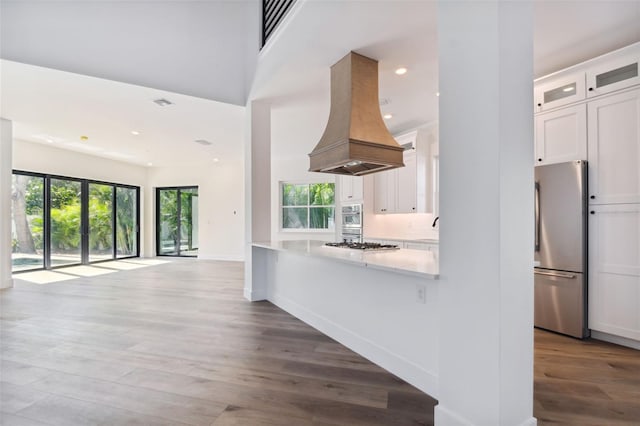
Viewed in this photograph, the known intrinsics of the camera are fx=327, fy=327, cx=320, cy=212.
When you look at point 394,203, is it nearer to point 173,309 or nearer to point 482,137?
point 173,309

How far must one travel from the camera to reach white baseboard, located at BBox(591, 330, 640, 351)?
2.90 m

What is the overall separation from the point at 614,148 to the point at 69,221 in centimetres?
988

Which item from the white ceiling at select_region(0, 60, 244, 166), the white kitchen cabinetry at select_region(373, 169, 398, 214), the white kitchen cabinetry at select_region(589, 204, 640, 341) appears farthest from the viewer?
the white kitchen cabinetry at select_region(373, 169, 398, 214)

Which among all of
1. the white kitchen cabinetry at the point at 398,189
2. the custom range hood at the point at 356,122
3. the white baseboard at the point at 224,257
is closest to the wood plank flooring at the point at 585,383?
the custom range hood at the point at 356,122

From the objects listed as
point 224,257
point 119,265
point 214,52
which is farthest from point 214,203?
point 214,52

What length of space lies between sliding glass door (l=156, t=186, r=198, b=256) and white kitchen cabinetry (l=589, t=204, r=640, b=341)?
9.37 metres

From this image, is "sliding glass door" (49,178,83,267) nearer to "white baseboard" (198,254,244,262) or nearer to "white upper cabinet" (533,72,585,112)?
"white baseboard" (198,254,244,262)

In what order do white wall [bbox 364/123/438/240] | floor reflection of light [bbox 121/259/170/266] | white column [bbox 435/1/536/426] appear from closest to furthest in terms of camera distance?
white column [bbox 435/1/536/426]
white wall [bbox 364/123/438/240]
floor reflection of light [bbox 121/259/170/266]

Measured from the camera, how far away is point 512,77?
5.06ft

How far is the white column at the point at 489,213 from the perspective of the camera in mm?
1504

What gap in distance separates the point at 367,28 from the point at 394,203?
3.49 metres

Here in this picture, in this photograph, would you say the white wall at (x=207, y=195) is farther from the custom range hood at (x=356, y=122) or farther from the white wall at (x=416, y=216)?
the custom range hood at (x=356, y=122)

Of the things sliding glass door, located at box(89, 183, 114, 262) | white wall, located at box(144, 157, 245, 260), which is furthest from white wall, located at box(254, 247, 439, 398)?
sliding glass door, located at box(89, 183, 114, 262)

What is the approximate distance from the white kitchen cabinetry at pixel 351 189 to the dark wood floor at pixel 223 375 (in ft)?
10.1
